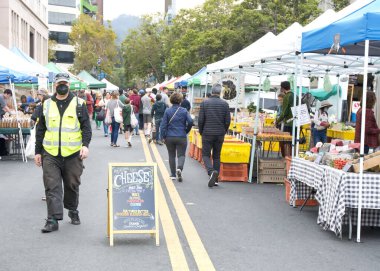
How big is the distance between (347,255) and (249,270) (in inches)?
56.9

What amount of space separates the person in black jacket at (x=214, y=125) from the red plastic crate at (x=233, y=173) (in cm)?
83

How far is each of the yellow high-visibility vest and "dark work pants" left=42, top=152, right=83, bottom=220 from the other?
0.13 metres

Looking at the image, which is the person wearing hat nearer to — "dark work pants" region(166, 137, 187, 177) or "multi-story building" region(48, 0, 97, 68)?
"dark work pants" region(166, 137, 187, 177)

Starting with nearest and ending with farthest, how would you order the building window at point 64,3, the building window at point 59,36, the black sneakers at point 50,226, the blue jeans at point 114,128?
the black sneakers at point 50,226, the blue jeans at point 114,128, the building window at point 64,3, the building window at point 59,36

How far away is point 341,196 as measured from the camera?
8.04 metres

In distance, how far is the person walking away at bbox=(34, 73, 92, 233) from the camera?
821 cm

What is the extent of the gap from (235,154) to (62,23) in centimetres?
11010

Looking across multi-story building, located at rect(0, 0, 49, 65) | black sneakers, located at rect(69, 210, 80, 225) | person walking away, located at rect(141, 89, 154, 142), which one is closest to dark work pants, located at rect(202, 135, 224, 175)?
black sneakers, located at rect(69, 210, 80, 225)

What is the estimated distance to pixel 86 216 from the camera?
9.36 meters

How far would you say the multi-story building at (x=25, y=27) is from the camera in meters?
48.2

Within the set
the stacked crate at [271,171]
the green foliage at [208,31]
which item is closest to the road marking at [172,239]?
the stacked crate at [271,171]

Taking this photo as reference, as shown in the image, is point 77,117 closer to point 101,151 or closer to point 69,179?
point 69,179

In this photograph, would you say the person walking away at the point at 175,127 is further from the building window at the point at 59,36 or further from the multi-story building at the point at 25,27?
the building window at the point at 59,36

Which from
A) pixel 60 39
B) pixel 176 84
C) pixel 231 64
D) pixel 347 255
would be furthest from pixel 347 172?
pixel 60 39
